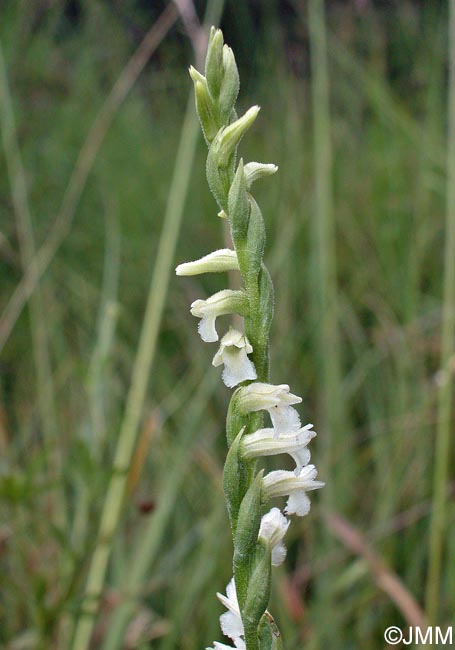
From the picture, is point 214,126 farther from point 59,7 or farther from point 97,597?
point 59,7

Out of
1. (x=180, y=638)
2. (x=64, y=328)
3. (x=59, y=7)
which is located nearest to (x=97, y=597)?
(x=180, y=638)

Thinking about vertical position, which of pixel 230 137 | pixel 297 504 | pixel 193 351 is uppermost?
pixel 193 351

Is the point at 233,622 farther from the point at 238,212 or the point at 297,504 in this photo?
the point at 238,212

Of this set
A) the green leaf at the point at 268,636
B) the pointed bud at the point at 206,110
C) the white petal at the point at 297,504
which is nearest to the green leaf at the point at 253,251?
the pointed bud at the point at 206,110

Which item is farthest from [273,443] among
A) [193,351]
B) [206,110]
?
[193,351]

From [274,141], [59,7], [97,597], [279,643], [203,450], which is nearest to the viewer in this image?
[279,643]

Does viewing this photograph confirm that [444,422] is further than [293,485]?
Yes

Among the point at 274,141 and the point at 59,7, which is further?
the point at 274,141
